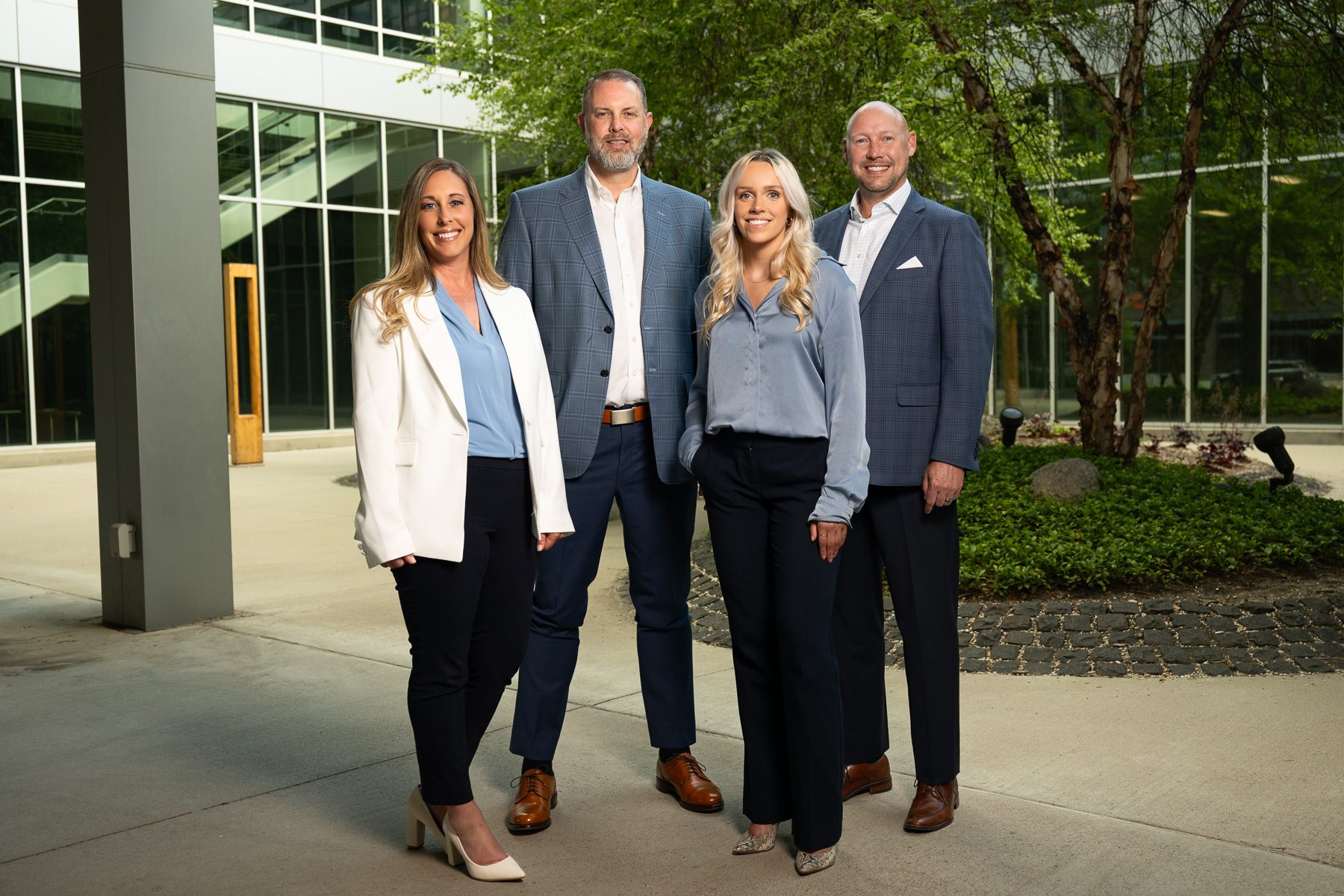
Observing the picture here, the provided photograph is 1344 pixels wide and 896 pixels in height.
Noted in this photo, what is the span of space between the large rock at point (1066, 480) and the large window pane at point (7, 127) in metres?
15.6

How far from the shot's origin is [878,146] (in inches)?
150

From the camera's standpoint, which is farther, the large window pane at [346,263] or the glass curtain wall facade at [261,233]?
the large window pane at [346,263]

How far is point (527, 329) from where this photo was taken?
3.63 metres

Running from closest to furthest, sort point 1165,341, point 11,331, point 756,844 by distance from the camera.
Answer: point 756,844 < point 11,331 < point 1165,341

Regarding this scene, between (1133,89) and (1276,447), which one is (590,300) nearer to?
(1133,89)

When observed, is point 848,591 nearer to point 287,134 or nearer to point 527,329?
point 527,329

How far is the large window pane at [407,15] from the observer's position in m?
21.5

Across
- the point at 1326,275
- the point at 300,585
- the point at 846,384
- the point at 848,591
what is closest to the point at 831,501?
the point at 846,384

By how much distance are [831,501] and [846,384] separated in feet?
1.08

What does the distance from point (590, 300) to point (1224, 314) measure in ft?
58.6

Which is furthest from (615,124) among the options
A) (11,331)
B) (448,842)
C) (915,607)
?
(11,331)

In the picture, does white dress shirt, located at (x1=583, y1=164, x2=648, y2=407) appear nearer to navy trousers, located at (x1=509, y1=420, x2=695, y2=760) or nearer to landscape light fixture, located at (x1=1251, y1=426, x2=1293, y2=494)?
navy trousers, located at (x1=509, y1=420, x2=695, y2=760)

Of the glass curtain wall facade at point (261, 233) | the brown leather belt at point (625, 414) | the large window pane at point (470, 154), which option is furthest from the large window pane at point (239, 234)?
the brown leather belt at point (625, 414)

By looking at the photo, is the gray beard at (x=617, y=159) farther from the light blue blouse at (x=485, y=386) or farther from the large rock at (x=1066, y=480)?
the large rock at (x=1066, y=480)
